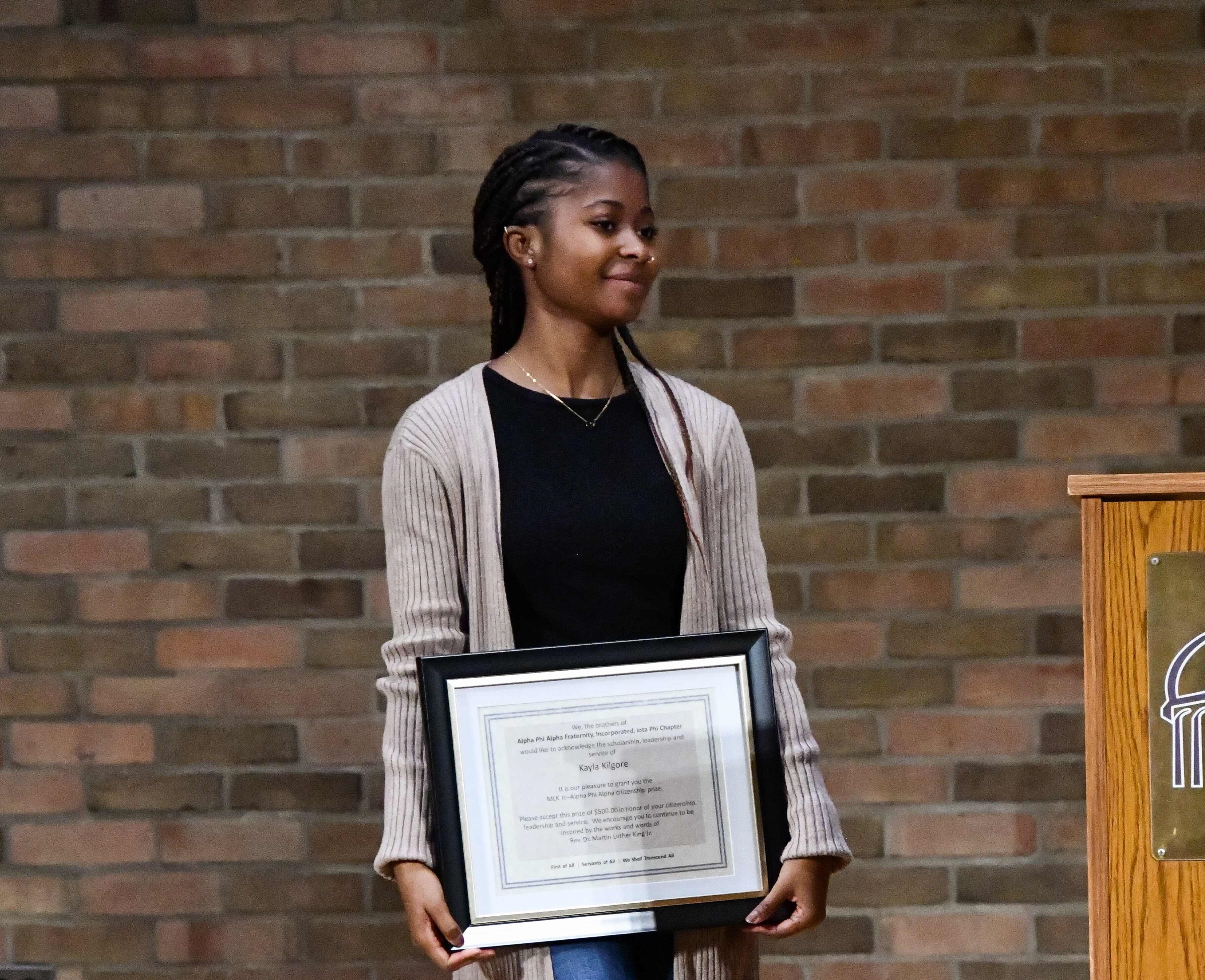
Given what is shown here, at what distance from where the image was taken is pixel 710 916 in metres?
1.45

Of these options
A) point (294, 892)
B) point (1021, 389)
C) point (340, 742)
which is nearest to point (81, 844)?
point (294, 892)

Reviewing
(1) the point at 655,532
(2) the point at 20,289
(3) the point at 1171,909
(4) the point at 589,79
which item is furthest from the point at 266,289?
(3) the point at 1171,909

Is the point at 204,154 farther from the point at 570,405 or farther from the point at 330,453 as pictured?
the point at 570,405

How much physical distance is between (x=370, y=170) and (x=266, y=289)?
11.4 inches

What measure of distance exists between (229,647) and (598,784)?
126 cm

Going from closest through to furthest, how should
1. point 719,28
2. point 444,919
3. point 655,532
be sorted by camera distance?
point 444,919, point 655,532, point 719,28

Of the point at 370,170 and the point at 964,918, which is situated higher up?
the point at 370,170

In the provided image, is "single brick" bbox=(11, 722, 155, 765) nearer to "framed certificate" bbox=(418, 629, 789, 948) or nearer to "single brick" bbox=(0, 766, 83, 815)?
"single brick" bbox=(0, 766, 83, 815)

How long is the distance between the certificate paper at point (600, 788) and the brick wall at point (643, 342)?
3.46 feet

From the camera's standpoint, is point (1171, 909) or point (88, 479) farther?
point (88, 479)

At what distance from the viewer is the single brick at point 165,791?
8.21 ft

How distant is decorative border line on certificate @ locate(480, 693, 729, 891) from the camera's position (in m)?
1.43

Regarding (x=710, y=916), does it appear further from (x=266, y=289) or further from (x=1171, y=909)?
(x=266, y=289)

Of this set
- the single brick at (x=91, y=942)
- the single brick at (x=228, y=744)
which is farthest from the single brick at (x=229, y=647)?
the single brick at (x=91, y=942)
